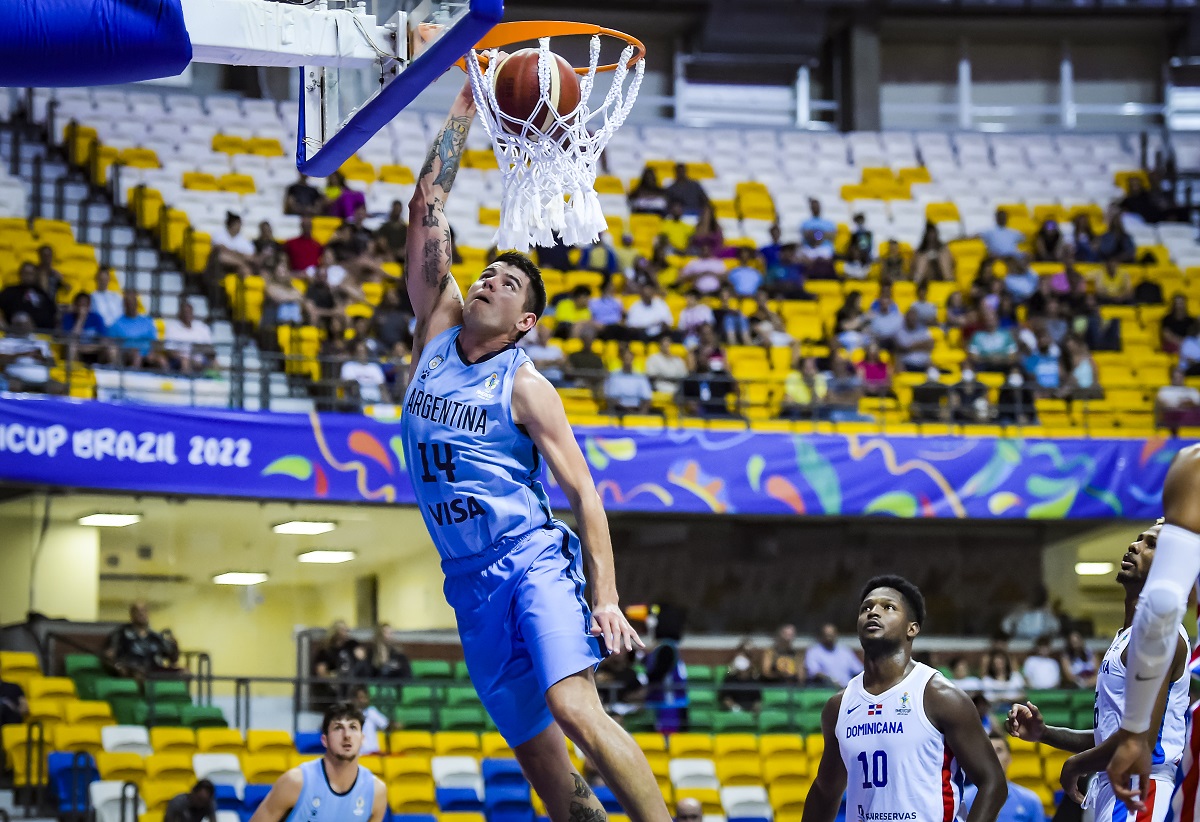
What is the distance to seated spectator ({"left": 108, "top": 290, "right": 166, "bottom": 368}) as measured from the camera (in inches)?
555

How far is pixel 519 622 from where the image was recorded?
4.77 metres

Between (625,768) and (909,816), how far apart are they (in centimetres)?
151

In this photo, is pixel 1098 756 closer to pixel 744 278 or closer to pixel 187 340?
pixel 187 340

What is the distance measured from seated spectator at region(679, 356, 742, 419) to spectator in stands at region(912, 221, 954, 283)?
3.85 meters

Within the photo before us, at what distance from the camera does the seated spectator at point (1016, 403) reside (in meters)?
16.2

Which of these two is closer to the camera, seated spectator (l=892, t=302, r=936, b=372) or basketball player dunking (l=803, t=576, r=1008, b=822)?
basketball player dunking (l=803, t=576, r=1008, b=822)

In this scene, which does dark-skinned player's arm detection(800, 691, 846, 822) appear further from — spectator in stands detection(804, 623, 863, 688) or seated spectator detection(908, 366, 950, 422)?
seated spectator detection(908, 366, 950, 422)

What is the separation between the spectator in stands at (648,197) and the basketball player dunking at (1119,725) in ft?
45.9

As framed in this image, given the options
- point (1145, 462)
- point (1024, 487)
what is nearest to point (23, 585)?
point (1024, 487)

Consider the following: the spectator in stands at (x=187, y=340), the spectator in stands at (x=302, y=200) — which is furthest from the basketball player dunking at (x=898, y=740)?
the spectator in stands at (x=302, y=200)

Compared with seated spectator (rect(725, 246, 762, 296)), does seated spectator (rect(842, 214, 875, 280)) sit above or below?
above

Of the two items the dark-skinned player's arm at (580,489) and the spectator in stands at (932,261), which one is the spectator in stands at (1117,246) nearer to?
the spectator in stands at (932,261)

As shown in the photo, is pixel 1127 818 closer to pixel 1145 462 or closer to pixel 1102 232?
pixel 1145 462

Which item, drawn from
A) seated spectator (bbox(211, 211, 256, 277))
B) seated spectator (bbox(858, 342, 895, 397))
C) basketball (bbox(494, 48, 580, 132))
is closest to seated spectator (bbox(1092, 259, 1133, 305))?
seated spectator (bbox(858, 342, 895, 397))
